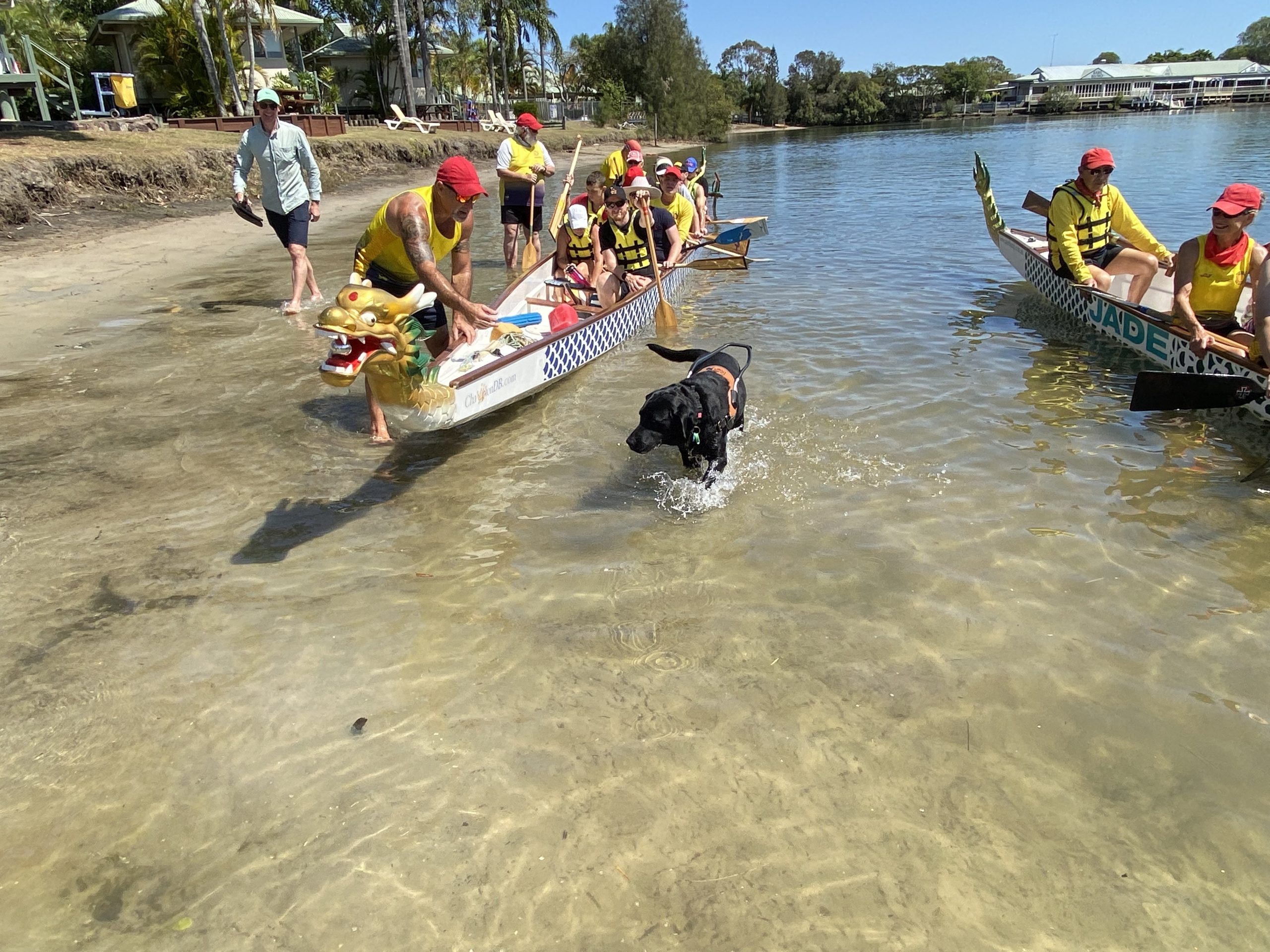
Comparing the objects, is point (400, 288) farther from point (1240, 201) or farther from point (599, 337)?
point (1240, 201)

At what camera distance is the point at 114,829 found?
2.64 meters

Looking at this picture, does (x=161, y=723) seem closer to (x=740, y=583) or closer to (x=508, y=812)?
(x=508, y=812)

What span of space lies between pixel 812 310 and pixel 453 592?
7.07 meters

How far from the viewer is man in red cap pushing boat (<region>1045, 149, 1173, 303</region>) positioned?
316 inches

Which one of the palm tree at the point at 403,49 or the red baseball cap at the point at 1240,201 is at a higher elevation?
the palm tree at the point at 403,49

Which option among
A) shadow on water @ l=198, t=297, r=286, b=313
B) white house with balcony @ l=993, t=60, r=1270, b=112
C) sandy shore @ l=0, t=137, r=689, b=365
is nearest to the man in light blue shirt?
shadow on water @ l=198, t=297, r=286, b=313

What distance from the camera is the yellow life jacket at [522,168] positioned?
11.2 meters

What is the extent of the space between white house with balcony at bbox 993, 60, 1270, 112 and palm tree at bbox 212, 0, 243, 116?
11289cm

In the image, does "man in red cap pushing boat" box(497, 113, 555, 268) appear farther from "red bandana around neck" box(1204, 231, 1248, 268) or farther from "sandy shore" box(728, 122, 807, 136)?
"sandy shore" box(728, 122, 807, 136)

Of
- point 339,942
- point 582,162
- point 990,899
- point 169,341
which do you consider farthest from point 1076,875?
point 582,162

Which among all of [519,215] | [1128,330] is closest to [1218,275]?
[1128,330]

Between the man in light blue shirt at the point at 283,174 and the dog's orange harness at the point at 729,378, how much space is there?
572 centimetres

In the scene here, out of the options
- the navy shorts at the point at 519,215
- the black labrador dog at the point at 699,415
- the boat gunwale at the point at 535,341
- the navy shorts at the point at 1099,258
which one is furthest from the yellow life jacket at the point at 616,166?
the black labrador dog at the point at 699,415

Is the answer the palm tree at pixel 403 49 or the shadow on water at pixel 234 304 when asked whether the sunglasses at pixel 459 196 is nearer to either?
the shadow on water at pixel 234 304
